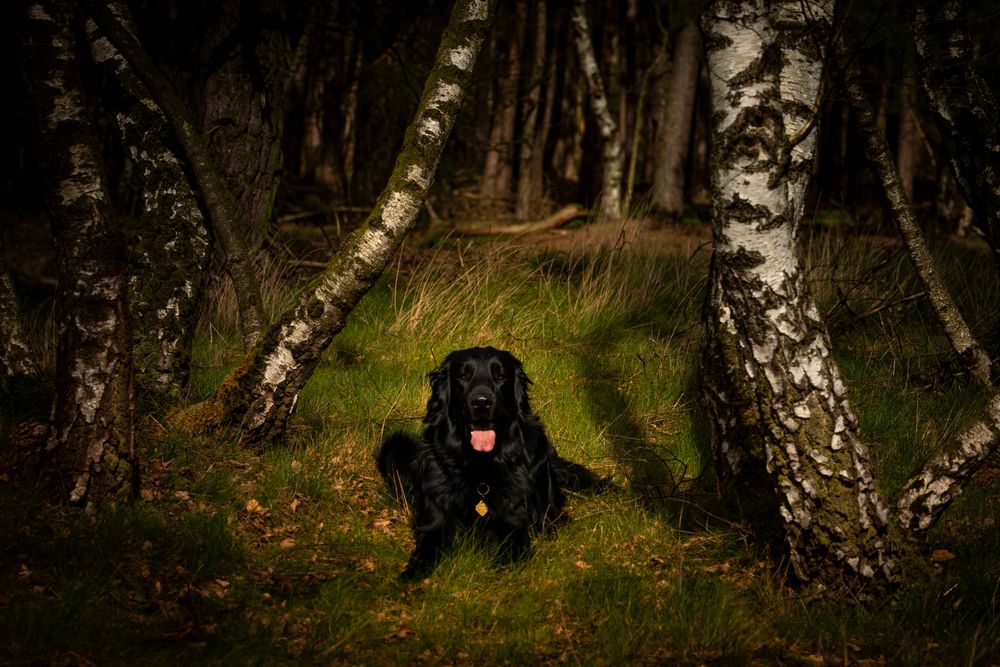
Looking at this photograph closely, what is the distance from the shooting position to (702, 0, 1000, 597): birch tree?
326cm

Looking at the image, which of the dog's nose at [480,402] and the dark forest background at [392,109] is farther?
the dark forest background at [392,109]

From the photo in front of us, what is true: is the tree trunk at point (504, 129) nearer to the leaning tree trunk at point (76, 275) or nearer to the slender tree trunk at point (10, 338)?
the slender tree trunk at point (10, 338)

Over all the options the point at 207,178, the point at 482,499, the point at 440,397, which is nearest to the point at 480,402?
the point at 440,397

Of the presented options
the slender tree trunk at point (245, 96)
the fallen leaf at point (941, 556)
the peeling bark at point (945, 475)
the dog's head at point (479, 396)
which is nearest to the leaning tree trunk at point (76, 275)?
the dog's head at point (479, 396)

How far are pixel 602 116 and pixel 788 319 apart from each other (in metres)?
10.9

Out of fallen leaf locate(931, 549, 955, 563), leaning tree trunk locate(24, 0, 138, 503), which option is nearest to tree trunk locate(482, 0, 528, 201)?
leaning tree trunk locate(24, 0, 138, 503)

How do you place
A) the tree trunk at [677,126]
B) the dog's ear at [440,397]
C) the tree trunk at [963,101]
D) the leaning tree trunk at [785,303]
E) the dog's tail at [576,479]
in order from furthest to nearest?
the tree trunk at [677,126] → the tree trunk at [963,101] → the dog's tail at [576,479] → the dog's ear at [440,397] → the leaning tree trunk at [785,303]

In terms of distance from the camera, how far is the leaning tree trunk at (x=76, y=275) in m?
3.64

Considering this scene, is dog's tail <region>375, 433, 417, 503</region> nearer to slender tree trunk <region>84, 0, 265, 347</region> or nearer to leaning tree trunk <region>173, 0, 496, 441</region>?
leaning tree trunk <region>173, 0, 496, 441</region>

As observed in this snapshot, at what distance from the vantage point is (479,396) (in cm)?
419

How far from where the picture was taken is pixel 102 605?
10.3 feet

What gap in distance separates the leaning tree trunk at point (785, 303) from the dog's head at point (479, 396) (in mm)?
1406

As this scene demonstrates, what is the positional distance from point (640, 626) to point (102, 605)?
2.13m

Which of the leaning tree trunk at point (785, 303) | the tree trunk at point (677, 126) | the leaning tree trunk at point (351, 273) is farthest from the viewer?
the tree trunk at point (677, 126)
